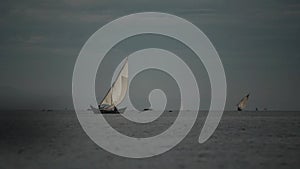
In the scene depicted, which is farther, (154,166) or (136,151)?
(136,151)

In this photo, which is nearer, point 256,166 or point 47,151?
point 256,166

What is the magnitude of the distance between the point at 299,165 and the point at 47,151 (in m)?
26.2

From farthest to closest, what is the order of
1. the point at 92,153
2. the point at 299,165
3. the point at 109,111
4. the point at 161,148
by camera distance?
1. the point at 109,111
2. the point at 161,148
3. the point at 92,153
4. the point at 299,165

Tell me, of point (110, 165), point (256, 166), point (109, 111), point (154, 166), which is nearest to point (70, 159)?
point (110, 165)

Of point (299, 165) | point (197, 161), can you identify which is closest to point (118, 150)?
point (197, 161)

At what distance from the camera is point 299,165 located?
1649 inches

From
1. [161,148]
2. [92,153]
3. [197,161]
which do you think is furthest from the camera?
[161,148]

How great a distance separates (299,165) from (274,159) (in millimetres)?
5073

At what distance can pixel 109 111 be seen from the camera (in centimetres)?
17325

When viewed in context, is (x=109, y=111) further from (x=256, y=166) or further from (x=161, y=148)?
(x=256, y=166)

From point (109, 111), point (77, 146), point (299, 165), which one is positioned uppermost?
point (109, 111)

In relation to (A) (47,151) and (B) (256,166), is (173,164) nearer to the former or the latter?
(B) (256,166)

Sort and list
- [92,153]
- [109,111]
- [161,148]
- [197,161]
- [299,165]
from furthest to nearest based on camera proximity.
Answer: [109,111], [161,148], [92,153], [197,161], [299,165]

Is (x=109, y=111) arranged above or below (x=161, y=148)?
above
